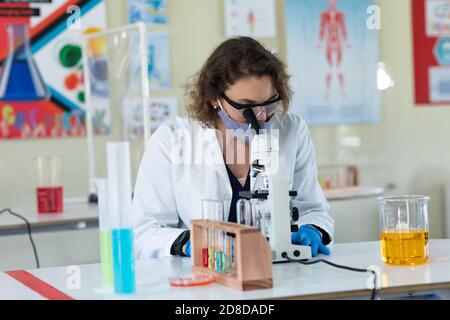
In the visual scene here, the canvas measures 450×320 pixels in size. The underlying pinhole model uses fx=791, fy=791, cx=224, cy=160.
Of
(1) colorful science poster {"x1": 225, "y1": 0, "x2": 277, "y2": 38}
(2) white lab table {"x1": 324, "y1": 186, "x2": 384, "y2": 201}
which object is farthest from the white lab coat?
(1) colorful science poster {"x1": 225, "y1": 0, "x2": 277, "y2": 38}

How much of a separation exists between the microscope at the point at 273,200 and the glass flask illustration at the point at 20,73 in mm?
2396

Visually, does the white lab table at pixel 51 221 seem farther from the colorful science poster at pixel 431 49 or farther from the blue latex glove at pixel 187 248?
the colorful science poster at pixel 431 49

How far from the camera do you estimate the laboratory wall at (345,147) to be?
4.23 metres

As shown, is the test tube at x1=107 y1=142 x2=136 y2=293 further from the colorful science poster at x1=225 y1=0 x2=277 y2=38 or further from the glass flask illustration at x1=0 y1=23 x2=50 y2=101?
the colorful science poster at x1=225 y1=0 x2=277 y2=38

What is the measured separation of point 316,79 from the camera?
4.95m

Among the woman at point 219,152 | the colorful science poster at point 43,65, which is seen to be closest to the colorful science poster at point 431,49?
the colorful science poster at point 43,65

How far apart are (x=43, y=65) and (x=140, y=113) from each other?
0.59 metres

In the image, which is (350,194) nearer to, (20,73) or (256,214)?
(20,73)

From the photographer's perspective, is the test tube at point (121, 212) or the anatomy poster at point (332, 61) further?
the anatomy poster at point (332, 61)

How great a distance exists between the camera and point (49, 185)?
4008mm
